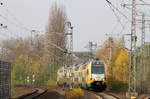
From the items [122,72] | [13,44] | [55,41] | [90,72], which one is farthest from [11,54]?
[90,72]

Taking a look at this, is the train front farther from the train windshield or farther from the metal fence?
the metal fence

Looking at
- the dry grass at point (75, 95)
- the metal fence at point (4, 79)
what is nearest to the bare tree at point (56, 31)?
the dry grass at point (75, 95)

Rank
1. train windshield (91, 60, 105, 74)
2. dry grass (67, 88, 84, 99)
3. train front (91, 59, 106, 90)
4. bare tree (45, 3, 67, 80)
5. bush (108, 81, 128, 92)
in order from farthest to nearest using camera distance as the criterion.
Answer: bare tree (45, 3, 67, 80) < bush (108, 81, 128, 92) < train windshield (91, 60, 105, 74) < train front (91, 59, 106, 90) < dry grass (67, 88, 84, 99)

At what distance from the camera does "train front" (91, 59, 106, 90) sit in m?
34.4

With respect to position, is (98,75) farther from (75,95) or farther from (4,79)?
(4,79)

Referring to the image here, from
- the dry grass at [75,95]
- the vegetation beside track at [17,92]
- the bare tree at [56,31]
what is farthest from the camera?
the bare tree at [56,31]

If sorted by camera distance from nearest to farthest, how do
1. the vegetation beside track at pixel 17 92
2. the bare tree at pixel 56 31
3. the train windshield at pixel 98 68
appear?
the vegetation beside track at pixel 17 92 → the train windshield at pixel 98 68 → the bare tree at pixel 56 31

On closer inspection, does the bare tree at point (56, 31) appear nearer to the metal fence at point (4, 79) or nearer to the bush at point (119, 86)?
the bush at point (119, 86)

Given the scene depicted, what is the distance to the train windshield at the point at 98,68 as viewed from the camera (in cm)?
3484

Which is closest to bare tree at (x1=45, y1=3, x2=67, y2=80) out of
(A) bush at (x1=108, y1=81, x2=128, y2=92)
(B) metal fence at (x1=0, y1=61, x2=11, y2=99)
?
(A) bush at (x1=108, y1=81, x2=128, y2=92)

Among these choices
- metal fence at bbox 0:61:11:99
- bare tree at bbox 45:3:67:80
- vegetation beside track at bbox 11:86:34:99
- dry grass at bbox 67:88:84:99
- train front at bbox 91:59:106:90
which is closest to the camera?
metal fence at bbox 0:61:11:99

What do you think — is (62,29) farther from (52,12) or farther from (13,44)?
(13,44)

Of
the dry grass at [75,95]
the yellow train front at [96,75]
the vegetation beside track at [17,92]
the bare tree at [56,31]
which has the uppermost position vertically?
the bare tree at [56,31]

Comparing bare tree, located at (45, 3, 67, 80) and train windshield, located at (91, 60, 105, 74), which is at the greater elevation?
→ bare tree, located at (45, 3, 67, 80)
